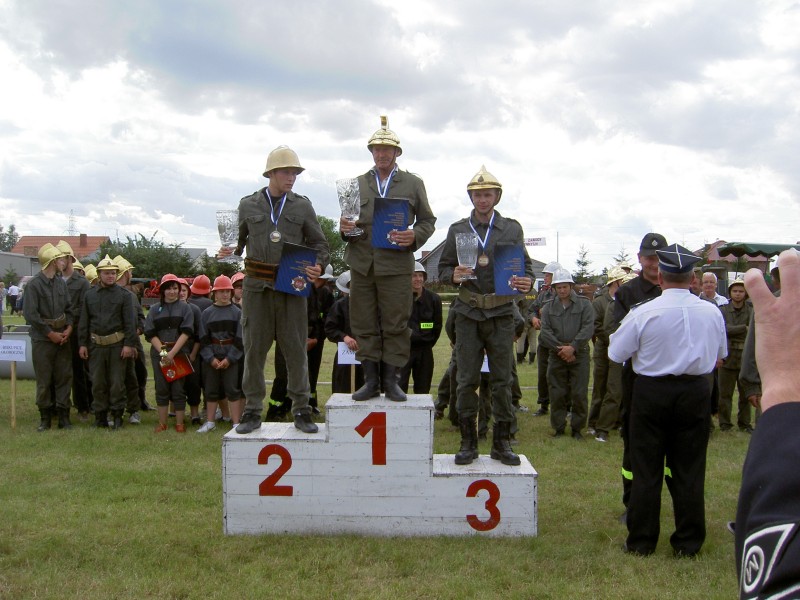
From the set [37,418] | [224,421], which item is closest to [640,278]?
[224,421]

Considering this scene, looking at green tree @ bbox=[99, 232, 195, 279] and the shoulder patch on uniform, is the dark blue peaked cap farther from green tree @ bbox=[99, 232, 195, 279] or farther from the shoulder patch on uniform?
green tree @ bbox=[99, 232, 195, 279]

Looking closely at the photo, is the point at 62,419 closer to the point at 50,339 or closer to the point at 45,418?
the point at 45,418

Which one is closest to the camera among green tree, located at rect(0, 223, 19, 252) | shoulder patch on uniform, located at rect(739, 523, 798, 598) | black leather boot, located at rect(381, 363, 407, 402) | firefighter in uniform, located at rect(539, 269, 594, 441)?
shoulder patch on uniform, located at rect(739, 523, 798, 598)

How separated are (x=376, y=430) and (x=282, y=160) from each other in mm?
2246

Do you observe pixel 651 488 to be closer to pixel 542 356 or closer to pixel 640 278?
pixel 640 278

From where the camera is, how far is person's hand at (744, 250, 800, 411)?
1.00m

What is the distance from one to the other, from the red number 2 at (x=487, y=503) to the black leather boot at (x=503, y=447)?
0.97 ft

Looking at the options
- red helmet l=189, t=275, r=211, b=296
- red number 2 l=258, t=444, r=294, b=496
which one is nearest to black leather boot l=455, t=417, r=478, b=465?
red number 2 l=258, t=444, r=294, b=496

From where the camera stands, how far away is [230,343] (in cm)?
944

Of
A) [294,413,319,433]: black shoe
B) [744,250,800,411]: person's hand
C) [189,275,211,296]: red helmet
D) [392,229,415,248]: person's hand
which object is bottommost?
[294,413,319,433]: black shoe

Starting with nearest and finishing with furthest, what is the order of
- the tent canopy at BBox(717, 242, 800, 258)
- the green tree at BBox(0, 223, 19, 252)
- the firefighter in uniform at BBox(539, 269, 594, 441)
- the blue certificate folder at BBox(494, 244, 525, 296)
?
1. the blue certificate folder at BBox(494, 244, 525, 296)
2. the firefighter in uniform at BBox(539, 269, 594, 441)
3. the tent canopy at BBox(717, 242, 800, 258)
4. the green tree at BBox(0, 223, 19, 252)

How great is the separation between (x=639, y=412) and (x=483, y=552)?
4.88 ft

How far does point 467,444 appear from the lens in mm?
5645

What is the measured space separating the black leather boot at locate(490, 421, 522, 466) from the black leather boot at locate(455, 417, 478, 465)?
17 cm
